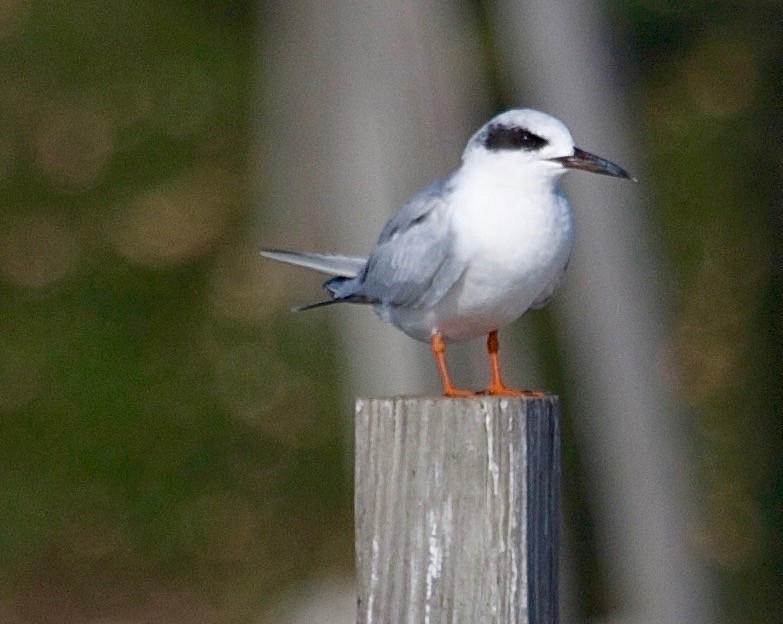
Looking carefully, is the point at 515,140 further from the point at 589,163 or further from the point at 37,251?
the point at 37,251

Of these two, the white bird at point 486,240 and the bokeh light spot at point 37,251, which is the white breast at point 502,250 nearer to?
the white bird at point 486,240

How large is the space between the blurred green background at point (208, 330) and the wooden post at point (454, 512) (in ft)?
16.3

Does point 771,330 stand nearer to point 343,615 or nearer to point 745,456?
point 745,456

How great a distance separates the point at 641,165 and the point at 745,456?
3.36m

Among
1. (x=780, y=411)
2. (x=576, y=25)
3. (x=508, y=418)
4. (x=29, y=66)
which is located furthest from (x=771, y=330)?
(x=508, y=418)

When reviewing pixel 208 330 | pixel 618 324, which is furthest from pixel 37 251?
pixel 618 324

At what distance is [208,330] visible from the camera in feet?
31.4

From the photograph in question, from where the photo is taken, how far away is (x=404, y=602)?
251cm

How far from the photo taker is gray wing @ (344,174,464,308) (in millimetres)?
3551

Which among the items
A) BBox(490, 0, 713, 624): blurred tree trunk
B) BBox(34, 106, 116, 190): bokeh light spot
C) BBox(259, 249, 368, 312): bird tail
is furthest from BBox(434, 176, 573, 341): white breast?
BBox(34, 106, 116, 190): bokeh light spot

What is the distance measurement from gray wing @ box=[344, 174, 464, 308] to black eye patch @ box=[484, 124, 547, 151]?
0.17 metres

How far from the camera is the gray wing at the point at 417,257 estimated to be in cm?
355

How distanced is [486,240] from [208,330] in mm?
6288

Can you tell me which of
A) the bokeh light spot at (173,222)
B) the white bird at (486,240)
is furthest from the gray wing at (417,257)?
the bokeh light spot at (173,222)
